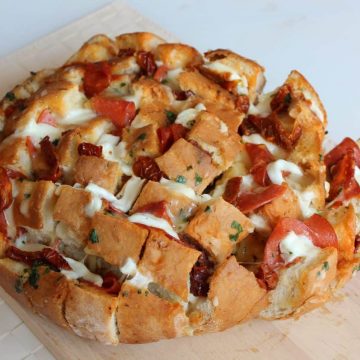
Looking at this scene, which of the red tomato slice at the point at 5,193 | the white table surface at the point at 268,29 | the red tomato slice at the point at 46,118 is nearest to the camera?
the red tomato slice at the point at 5,193

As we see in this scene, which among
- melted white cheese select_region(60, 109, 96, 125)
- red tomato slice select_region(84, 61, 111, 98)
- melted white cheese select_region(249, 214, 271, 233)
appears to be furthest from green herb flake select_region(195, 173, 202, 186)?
red tomato slice select_region(84, 61, 111, 98)

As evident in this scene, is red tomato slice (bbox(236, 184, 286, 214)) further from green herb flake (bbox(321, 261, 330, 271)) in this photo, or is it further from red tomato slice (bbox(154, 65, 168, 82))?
red tomato slice (bbox(154, 65, 168, 82))

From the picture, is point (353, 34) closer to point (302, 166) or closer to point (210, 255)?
point (302, 166)

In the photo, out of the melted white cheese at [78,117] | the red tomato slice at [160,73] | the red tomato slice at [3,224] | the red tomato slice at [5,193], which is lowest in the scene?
the red tomato slice at [3,224]

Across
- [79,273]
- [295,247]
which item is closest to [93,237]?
[79,273]

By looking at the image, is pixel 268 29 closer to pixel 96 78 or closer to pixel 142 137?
pixel 96 78

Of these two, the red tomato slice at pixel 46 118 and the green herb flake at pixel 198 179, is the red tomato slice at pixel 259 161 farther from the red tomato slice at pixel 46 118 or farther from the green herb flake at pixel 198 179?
the red tomato slice at pixel 46 118

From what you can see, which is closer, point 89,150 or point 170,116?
point 89,150

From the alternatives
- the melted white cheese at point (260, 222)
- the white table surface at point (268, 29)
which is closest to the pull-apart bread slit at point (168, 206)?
the melted white cheese at point (260, 222)
